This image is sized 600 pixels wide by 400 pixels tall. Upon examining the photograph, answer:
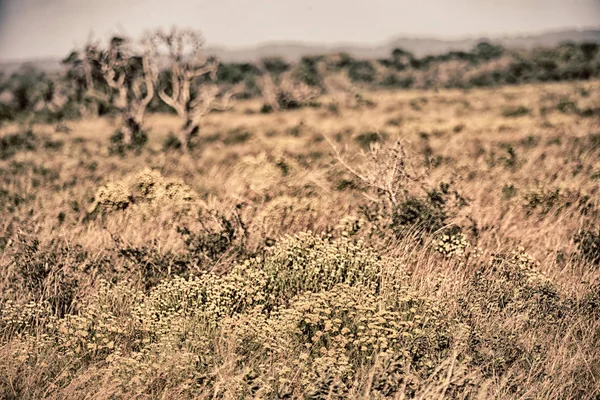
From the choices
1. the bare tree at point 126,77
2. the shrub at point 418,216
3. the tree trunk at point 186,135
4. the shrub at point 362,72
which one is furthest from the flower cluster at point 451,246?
the shrub at point 362,72

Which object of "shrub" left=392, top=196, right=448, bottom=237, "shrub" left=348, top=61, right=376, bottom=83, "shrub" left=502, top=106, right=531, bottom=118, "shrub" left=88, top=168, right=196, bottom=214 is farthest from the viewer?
"shrub" left=348, top=61, right=376, bottom=83

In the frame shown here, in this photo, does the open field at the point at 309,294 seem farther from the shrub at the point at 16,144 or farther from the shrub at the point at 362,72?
the shrub at the point at 362,72

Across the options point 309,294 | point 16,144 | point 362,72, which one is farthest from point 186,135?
point 362,72

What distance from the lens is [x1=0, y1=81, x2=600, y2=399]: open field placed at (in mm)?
3180

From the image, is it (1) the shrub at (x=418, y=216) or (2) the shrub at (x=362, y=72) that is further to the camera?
(2) the shrub at (x=362, y=72)

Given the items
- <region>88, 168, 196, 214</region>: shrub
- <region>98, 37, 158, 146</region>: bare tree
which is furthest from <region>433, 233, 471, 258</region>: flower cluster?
<region>98, 37, 158, 146</region>: bare tree

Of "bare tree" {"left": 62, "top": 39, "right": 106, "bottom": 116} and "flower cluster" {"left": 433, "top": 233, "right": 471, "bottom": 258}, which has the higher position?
"bare tree" {"left": 62, "top": 39, "right": 106, "bottom": 116}

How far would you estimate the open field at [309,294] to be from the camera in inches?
125

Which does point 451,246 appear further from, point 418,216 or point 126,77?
point 126,77

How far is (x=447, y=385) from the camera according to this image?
9.66 ft

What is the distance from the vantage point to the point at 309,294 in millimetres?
4043

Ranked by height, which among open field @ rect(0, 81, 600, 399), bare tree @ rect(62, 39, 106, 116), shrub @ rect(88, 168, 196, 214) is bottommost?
open field @ rect(0, 81, 600, 399)

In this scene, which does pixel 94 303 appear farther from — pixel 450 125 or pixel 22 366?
pixel 450 125

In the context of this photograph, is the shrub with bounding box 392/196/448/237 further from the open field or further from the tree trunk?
the tree trunk
